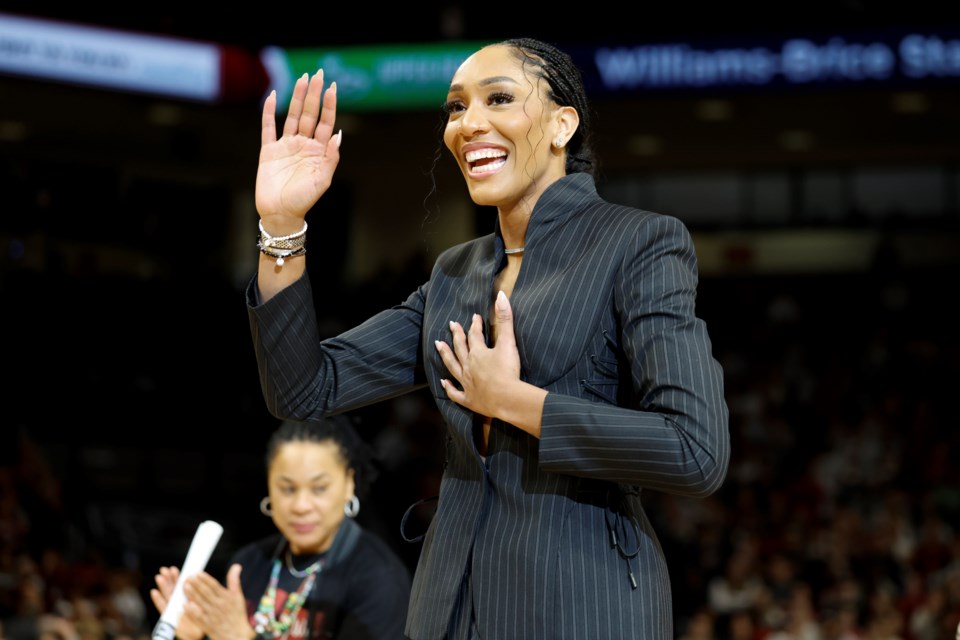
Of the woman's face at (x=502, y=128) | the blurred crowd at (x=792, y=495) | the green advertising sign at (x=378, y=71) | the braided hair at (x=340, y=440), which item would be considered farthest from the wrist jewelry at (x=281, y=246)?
the green advertising sign at (x=378, y=71)

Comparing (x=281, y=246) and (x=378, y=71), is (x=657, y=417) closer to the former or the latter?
(x=281, y=246)

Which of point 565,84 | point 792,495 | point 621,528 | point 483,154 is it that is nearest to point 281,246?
point 483,154

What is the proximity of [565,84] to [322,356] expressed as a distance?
56cm

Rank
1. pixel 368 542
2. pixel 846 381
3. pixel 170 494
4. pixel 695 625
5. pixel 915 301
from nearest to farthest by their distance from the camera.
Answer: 1. pixel 368 542
2. pixel 695 625
3. pixel 170 494
4. pixel 846 381
5. pixel 915 301

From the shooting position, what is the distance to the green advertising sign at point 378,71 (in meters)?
11.1

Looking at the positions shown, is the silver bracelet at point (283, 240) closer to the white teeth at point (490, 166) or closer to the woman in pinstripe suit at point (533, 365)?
the woman in pinstripe suit at point (533, 365)

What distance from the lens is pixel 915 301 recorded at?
42.1 ft

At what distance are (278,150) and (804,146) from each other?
40.4 feet

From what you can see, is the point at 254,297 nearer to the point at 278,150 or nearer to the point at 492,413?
the point at 278,150

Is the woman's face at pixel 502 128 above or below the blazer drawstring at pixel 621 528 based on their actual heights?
above

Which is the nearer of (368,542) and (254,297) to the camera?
(254,297)

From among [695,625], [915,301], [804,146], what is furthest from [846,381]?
[695,625]

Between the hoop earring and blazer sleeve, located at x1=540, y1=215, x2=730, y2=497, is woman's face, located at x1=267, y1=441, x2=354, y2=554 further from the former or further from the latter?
blazer sleeve, located at x1=540, y1=215, x2=730, y2=497

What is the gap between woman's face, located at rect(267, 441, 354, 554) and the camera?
11.3 ft
